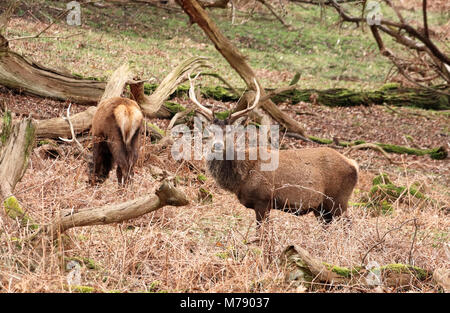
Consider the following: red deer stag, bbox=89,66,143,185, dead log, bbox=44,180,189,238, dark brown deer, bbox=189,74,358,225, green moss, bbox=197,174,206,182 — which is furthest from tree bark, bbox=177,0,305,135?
dead log, bbox=44,180,189,238

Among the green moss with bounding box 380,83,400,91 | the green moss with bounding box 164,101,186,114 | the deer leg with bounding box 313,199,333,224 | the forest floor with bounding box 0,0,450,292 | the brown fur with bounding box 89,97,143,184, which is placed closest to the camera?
the forest floor with bounding box 0,0,450,292

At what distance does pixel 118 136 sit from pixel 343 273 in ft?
12.9

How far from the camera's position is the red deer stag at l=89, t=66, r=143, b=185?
755 cm

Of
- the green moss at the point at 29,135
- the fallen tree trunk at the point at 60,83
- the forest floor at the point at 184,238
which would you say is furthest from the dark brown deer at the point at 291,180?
the fallen tree trunk at the point at 60,83

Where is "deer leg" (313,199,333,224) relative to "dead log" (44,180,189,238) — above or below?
below

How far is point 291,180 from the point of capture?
6918 millimetres

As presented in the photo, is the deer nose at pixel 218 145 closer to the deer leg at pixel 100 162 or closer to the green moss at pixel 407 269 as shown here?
the deer leg at pixel 100 162

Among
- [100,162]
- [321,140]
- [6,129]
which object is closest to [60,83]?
[100,162]

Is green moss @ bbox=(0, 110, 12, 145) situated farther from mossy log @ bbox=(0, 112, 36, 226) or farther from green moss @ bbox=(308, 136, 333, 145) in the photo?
green moss @ bbox=(308, 136, 333, 145)

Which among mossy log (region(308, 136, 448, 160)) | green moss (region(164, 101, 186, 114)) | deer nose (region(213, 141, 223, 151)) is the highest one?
deer nose (region(213, 141, 223, 151))

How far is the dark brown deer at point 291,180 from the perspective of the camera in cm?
677

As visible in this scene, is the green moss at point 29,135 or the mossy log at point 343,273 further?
the green moss at point 29,135

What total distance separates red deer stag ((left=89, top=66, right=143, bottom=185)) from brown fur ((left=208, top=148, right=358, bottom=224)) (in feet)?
4.10

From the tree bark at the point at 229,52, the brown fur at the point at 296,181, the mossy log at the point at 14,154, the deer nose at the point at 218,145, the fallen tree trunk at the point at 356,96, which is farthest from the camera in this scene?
the fallen tree trunk at the point at 356,96
